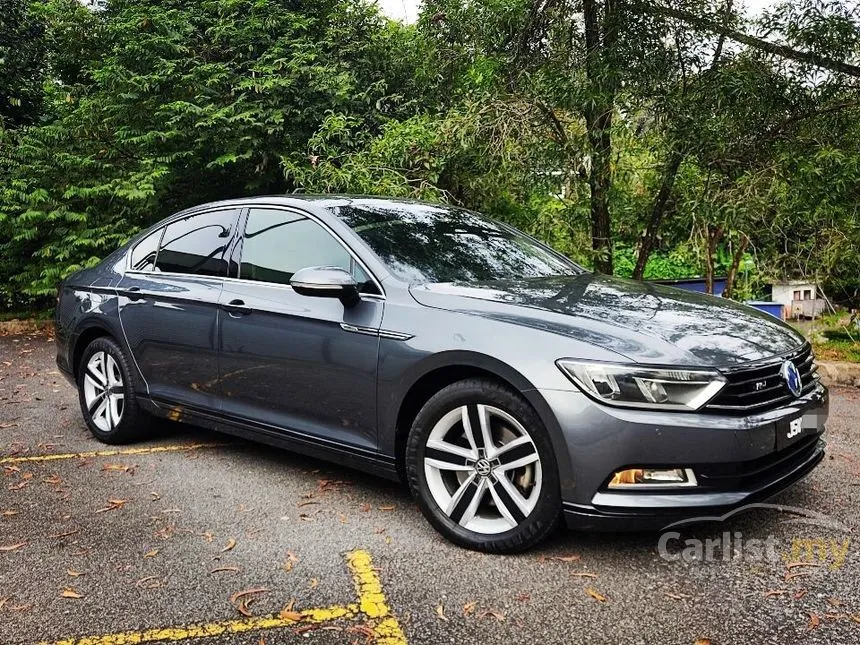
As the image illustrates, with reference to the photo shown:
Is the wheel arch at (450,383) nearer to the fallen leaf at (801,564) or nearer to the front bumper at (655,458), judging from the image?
the front bumper at (655,458)

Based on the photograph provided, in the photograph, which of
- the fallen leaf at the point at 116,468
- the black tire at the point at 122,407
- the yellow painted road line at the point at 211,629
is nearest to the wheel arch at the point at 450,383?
the yellow painted road line at the point at 211,629

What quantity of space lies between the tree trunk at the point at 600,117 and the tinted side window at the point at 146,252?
3.86 meters

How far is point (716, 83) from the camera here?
636 centimetres

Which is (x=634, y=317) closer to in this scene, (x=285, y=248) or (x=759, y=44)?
(x=285, y=248)

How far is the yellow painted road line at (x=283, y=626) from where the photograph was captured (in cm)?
245

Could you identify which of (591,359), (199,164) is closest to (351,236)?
(591,359)

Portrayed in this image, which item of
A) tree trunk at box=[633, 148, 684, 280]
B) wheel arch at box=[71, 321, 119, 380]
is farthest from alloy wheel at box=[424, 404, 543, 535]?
tree trunk at box=[633, 148, 684, 280]

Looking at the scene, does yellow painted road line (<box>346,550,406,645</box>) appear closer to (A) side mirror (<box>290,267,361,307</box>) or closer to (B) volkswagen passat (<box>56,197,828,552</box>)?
(B) volkswagen passat (<box>56,197,828,552</box>)

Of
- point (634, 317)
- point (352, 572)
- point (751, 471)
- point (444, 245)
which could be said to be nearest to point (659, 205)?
point (444, 245)

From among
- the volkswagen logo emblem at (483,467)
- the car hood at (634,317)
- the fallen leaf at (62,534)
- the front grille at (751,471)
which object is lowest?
the fallen leaf at (62,534)

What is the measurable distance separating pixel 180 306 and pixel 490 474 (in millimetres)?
2232

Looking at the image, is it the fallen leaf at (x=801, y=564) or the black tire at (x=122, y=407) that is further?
the black tire at (x=122, y=407)

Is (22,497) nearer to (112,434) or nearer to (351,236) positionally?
(112,434)

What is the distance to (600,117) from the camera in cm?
693
